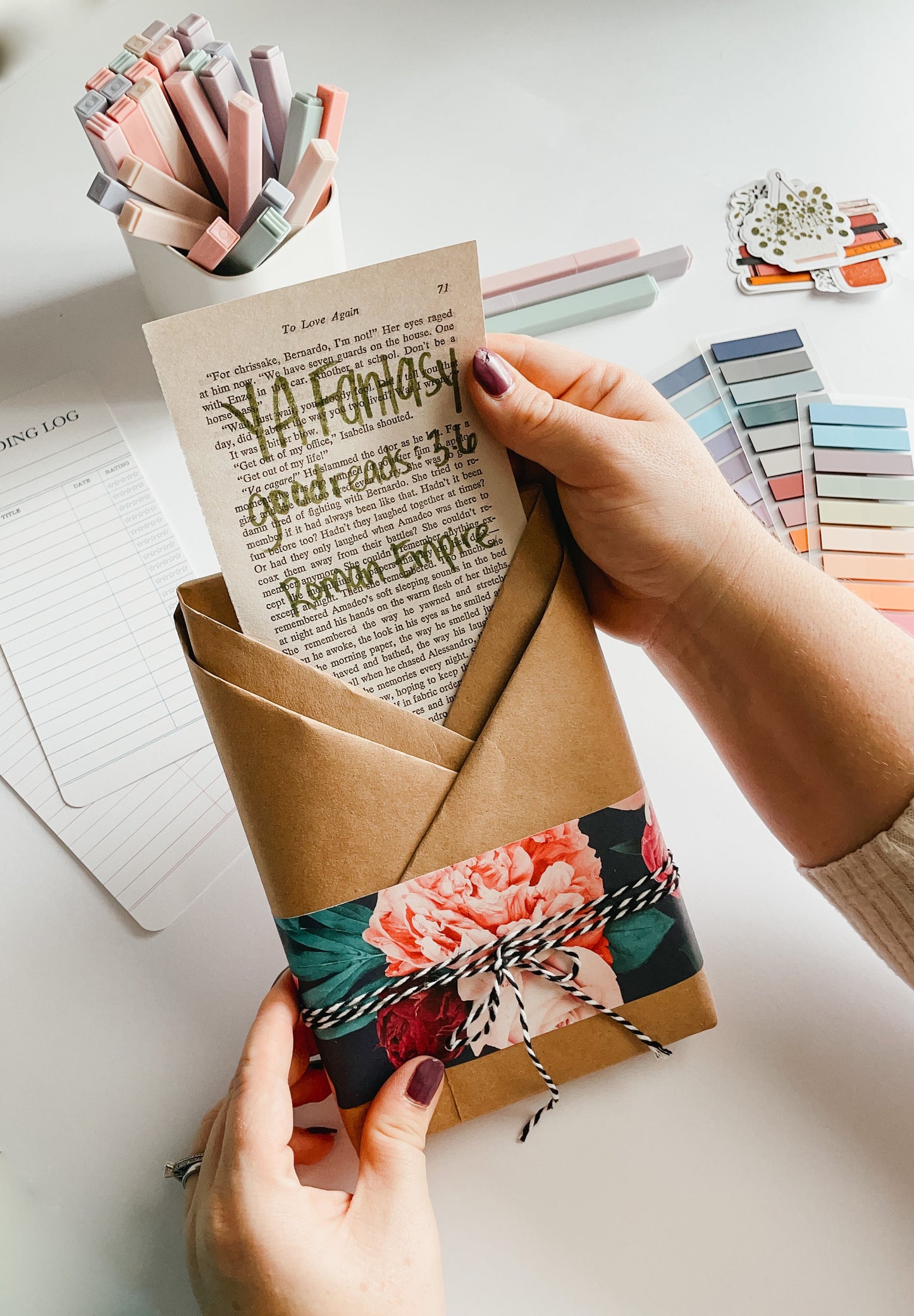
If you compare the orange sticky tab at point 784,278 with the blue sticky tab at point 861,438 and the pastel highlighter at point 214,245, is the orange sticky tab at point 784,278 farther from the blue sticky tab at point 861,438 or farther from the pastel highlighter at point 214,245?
the pastel highlighter at point 214,245

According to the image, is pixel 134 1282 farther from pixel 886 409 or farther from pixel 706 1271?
pixel 886 409

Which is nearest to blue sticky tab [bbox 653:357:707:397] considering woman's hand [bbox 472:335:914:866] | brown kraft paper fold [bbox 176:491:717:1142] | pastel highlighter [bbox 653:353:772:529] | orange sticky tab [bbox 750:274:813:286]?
pastel highlighter [bbox 653:353:772:529]

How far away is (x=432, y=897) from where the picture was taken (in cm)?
46

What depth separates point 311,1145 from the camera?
0.50 m

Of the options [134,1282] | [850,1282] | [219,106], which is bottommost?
[850,1282]

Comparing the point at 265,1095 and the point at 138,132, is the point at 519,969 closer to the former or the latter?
the point at 265,1095

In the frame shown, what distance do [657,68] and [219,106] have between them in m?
0.50

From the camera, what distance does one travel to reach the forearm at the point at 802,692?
0.49m

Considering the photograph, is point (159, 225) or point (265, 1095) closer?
point (265, 1095)

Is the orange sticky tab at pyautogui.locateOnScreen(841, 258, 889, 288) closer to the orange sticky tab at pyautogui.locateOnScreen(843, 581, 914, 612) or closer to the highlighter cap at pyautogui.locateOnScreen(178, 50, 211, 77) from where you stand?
the orange sticky tab at pyautogui.locateOnScreen(843, 581, 914, 612)

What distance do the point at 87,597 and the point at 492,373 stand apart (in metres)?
0.37

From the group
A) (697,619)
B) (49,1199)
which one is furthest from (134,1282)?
(697,619)

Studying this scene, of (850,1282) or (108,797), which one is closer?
(850,1282)

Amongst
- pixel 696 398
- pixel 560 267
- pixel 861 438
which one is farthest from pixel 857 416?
pixel 560 267
